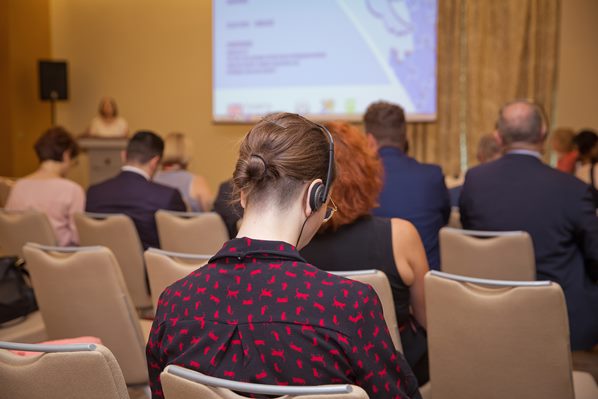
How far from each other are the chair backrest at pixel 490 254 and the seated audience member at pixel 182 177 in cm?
243

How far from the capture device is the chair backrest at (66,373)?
132 centimetres

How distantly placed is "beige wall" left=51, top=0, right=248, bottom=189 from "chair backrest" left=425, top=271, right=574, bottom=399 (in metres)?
7.47

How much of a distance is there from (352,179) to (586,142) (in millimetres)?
4854

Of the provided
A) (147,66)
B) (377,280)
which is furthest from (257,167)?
(147,66)

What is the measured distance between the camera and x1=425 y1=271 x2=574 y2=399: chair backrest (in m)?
1.90

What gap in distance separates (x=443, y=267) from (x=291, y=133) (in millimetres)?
1892

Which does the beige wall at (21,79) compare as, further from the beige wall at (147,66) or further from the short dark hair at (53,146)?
the short dark hair at (53,146)

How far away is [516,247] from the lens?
2754 mm

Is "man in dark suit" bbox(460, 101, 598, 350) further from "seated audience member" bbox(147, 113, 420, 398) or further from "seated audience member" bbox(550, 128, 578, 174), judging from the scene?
"seated audience member" bbox(550, 128, 578, 174)

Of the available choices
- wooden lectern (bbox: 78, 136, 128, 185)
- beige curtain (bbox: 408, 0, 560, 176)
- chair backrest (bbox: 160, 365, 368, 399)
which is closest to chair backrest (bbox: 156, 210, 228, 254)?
chair backrest (bbox: 160, 365, 368, 399)

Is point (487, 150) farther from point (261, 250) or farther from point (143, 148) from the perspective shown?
point (261, 250)

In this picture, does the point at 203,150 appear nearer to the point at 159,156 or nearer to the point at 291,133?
the point at 159,156

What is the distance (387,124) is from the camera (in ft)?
11.3

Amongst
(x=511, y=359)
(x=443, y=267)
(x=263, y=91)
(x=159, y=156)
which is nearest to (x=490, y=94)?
(x=263, y=91)
